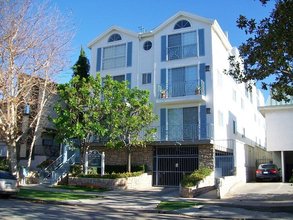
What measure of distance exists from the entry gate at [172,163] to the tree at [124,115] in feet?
7.38

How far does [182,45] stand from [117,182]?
10307mm

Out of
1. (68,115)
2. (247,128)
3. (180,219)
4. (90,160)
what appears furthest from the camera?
(247,128)

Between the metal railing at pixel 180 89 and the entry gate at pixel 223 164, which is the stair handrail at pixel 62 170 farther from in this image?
the entry gate at pixel 223 164

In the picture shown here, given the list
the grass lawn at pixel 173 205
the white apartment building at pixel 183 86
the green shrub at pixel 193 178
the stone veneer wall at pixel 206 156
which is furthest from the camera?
the white apartment building at pixel 183 86

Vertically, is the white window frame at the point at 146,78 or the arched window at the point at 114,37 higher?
the arched window at the point at 114,37

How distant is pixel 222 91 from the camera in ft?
77.8

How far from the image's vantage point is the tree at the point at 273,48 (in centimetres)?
1141

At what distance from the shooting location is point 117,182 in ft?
63.7

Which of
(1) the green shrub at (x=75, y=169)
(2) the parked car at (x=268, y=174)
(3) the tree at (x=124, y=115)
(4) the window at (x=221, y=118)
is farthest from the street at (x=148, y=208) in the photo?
(4) the window at (x=221, y=118)

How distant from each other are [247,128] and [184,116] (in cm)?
1184

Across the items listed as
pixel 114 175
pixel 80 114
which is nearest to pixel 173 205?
pixel 114 175

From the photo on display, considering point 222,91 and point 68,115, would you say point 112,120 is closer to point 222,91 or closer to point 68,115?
point 68,115

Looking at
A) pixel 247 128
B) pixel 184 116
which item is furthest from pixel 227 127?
pixel 247 128

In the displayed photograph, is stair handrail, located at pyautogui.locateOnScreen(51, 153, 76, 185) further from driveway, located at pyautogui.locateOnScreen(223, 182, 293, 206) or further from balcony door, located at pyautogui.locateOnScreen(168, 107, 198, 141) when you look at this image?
driveway, located at pyautogui.locateOnScreen(223, 182, 293, 206)
